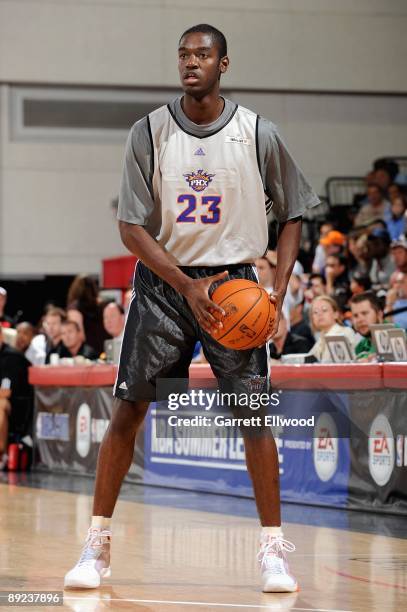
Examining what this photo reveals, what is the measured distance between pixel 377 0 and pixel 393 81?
4.39ft

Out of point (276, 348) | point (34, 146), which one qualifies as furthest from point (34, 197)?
point (276, 348)

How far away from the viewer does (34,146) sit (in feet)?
62.8

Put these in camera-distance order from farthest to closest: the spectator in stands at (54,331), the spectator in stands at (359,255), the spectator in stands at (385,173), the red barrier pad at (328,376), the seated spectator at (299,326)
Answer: the spectator in stands at (385,173) → the spectator in stands at (359,255) → the spectator in stands at (54,331) → the seated spectator at (299,326) → the red barrier pad at (328,376)

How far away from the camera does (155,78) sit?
1919 centimetres

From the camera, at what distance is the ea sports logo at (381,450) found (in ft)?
25.0

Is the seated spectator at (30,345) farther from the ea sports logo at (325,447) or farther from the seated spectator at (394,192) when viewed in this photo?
the ea sports logo at (325,447)

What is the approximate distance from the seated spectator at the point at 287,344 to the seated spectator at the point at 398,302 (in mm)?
766

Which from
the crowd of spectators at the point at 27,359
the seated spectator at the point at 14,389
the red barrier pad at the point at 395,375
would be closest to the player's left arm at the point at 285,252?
the red barrier pad at the point at 395,375

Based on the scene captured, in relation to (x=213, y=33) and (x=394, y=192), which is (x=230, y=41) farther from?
(x=213, y=33)

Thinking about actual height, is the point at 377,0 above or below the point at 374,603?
above

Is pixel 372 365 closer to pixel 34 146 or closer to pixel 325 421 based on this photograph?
pixel 325 421

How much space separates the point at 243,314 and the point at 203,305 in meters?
0.16

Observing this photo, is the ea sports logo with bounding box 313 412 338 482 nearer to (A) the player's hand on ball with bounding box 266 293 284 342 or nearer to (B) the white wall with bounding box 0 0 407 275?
(A) the player's hand on ball with bounding box 266 293 284 342

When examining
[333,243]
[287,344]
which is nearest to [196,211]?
[287,344]
